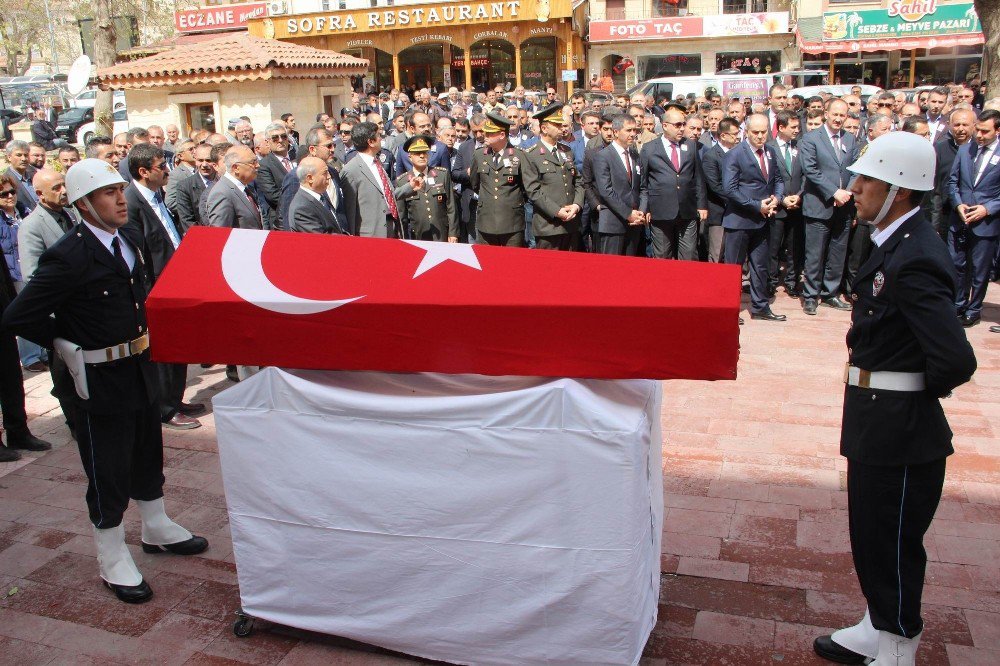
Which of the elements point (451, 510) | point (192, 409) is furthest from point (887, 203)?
point (192, 409)

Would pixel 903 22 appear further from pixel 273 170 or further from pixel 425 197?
pixel 273 170

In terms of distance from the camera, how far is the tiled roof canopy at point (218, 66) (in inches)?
516

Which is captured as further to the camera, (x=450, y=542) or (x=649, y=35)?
(x=649, y=35)

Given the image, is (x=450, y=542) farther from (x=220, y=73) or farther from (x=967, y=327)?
(x=220, y=73)

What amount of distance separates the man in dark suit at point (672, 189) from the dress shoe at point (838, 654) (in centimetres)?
515

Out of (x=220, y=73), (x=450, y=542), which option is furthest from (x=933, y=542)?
(x=220, y=73)

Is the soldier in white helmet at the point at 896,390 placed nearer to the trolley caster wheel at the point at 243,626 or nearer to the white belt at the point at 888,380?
the white belt at the point at 888,380

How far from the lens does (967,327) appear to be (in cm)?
738

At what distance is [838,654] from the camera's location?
3.03 metres

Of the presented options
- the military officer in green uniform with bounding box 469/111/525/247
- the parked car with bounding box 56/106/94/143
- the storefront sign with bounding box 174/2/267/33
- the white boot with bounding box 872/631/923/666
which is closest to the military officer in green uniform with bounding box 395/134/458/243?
the military officer in green uniform with bounding box 469/111/525/247

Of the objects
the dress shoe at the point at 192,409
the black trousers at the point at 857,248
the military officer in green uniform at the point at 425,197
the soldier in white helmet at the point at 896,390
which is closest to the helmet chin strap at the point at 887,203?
the soldier in white helmet at the point at 896,390

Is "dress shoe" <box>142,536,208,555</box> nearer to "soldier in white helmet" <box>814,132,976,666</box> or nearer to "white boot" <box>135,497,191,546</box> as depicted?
"white boot" <box>135,497,191,546</box>

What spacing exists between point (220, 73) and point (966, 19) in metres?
28.9

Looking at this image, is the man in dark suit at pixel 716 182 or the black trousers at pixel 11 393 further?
the man in dark suit at pixel 716 182
